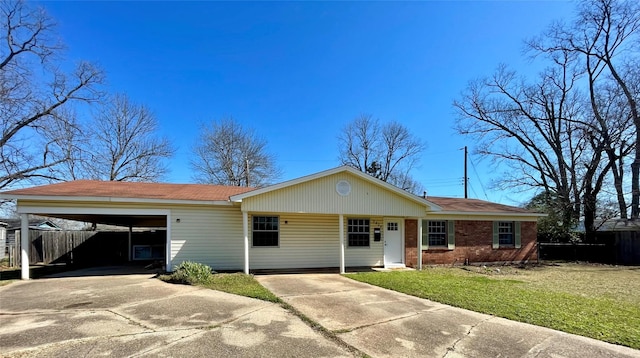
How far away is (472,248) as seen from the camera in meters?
15.6

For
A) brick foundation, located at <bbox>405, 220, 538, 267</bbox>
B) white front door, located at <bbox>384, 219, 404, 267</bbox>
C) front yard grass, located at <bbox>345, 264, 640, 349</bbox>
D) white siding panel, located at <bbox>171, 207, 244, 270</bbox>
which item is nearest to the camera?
front yard grass, located at <bbox>345, 264, 640, 349</bbox>

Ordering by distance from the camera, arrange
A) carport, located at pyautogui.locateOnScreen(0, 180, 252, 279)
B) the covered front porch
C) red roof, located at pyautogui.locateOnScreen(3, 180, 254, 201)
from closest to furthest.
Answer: carport, located at pyautogui.locateOnScreen(0, 180, 252, 279)
red roof, located at pyautogui.locateOnScreen(3, 180, 254, 201)
the covered front porch

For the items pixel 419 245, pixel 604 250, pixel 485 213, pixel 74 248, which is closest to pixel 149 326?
pixel 419 245

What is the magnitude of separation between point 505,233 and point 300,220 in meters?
10.3

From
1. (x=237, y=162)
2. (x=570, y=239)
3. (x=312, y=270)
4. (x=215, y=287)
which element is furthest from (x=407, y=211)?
(x=237, y=162)

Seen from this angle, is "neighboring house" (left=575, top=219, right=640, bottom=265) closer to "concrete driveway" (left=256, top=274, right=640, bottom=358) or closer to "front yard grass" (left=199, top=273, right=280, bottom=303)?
"concrete driveway" (left=256, top=274, right=640, bottom=358)

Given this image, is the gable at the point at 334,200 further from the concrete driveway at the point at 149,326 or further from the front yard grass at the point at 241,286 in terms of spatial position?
the concrete driveway at the point at 149,326

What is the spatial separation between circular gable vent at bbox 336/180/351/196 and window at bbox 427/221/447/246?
4750 mm

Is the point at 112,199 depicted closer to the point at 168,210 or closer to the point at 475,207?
the point at 168,210

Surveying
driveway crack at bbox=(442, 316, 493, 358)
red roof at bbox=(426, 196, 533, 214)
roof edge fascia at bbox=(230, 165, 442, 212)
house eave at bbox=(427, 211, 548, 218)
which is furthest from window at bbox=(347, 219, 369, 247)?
driveway crack at bbox=(442, 316, 493, 358)

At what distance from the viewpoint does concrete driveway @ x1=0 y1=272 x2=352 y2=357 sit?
440 centimetres

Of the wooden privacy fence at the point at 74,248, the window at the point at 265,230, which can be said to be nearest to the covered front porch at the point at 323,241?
the window at the point at 265,230

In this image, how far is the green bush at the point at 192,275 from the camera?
30.7ft

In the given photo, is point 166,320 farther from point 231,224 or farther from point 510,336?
point 231,224
